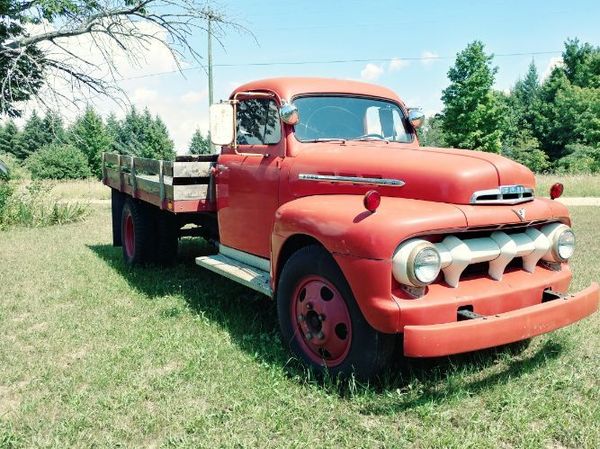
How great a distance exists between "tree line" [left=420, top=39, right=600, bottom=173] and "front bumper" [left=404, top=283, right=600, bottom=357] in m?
34.6

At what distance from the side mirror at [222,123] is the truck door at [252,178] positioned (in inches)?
11.2

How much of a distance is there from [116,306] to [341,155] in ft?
8.86

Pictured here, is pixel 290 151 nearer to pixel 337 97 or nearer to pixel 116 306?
pixel 337 97

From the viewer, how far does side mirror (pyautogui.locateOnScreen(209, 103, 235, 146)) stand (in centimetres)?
420

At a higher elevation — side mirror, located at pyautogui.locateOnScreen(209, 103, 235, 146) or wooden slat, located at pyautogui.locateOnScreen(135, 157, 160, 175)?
side mirror, located at pyautogui.locateOnScreen(209, 103, 235, 146)

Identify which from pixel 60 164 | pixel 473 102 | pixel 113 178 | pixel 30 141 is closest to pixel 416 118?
pixel 113 178

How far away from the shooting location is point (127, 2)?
12.3m

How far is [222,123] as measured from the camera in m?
4.24

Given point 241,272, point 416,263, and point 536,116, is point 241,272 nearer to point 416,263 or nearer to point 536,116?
point 416,263

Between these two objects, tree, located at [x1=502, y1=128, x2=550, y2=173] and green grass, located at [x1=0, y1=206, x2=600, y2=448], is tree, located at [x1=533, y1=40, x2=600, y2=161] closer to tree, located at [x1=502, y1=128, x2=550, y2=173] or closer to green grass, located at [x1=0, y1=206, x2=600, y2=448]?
tree, located at [x1=502, y1=128, x2=550, y2=173]

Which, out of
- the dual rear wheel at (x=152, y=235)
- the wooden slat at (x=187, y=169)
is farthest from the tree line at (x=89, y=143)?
the wooden slat at (x=187, y=169)

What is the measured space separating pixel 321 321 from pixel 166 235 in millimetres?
3720

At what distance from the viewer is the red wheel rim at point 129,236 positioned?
6.89 meters

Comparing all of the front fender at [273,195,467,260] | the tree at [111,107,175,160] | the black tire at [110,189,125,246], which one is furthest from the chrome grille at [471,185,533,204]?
the tree at [111,107,175,160]
